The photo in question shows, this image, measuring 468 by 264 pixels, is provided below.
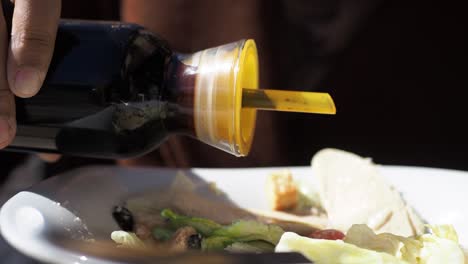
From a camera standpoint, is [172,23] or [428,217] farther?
[172,23]

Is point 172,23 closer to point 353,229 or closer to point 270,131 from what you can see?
point 270,131

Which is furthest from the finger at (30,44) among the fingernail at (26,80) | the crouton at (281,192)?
the crouton at (281,192)

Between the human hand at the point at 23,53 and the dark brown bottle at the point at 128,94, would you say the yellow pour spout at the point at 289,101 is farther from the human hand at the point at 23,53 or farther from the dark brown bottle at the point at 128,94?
the human hand at the point at 23,53

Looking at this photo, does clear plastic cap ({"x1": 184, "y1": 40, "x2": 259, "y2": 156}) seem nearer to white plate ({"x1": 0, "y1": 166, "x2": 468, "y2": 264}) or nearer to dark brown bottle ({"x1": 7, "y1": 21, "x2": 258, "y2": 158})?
dark brown bottle ({"x1": 7, "y1": 21, "x2": 258, "y2": 158})

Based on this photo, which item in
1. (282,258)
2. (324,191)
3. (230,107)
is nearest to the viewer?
(282,258)

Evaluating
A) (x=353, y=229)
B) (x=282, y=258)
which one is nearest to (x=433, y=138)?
(x=353, y=229)

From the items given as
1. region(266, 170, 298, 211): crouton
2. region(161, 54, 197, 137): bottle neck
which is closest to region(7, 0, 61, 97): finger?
region(161, 54, 197, 137): bottle neck
